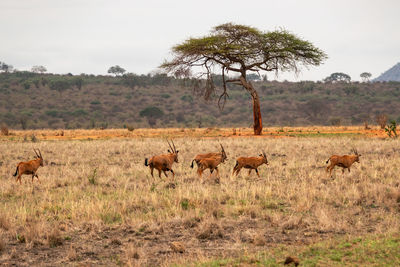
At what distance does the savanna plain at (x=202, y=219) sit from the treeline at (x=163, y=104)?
47972 mm

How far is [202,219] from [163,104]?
72.0m

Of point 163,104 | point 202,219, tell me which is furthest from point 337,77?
point 202,219

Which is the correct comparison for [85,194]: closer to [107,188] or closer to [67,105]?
[107,188]

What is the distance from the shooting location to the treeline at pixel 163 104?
6775 cm

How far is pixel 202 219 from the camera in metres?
8.45

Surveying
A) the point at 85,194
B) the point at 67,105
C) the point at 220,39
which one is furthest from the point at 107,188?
the point at 67,105

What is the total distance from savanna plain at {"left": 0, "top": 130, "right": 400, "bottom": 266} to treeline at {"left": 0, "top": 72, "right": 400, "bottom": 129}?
157ft

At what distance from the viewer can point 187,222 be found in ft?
27.0

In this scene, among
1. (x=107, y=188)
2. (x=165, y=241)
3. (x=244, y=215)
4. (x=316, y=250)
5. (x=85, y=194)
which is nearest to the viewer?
(x=316, y=250)

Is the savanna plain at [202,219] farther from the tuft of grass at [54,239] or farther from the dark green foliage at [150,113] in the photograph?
the dark green foliage at [150,113]

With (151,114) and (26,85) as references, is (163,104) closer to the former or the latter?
(151,114)

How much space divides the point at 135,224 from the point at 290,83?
94.3m

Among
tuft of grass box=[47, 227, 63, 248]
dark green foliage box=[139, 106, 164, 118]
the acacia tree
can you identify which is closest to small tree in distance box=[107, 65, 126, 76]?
dark green foliage box=[139, 106, 164, 118]

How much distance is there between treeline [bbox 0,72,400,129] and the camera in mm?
67750
